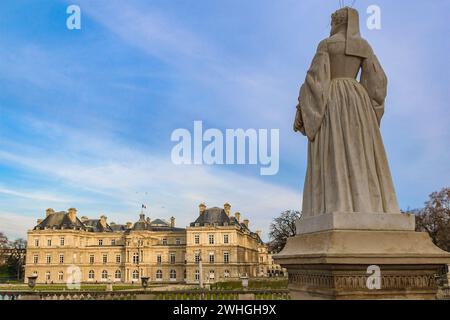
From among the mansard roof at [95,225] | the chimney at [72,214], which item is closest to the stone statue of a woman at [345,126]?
the chimney at [72,214]

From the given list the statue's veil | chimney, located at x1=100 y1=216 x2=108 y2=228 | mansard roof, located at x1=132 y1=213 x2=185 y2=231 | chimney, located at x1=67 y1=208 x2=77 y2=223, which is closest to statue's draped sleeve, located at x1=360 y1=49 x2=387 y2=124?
the statue's veil

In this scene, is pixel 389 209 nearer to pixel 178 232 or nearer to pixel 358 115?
pixel 358 115

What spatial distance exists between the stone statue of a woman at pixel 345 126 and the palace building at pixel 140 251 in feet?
248

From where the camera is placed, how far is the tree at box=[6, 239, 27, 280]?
90.5 meters

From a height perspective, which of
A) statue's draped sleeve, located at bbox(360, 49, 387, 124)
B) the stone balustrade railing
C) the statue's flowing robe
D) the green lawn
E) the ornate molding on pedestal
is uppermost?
statue's draped sleeve, located at bbox(360, 49, 387, 124)

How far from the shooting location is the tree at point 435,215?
4069 centimetres

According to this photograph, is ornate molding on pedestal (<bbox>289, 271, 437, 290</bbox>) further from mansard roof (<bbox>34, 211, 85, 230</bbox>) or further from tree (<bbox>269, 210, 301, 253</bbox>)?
mansard roof (<bbox>34, 211, 85, 230</bbox>)

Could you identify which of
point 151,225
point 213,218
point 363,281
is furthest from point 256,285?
point 151,225

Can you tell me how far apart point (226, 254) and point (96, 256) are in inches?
1079

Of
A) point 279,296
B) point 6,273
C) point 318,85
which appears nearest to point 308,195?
point 318,85

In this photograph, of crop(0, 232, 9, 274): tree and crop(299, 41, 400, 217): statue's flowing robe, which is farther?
crop(0, 232, 9, 274): tree

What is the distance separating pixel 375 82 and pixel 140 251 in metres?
82.3

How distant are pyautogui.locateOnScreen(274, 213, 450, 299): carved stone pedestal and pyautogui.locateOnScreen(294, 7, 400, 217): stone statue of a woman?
21 cm

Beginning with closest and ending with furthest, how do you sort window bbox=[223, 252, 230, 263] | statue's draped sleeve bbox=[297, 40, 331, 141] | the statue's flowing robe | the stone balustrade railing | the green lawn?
the statue's flowing robe
statue's draped sleeve bbox=[297, 40, 331, 141]
the stone balustrade railing
the green lawn
window bbox=[223, 252, 230, 263]
